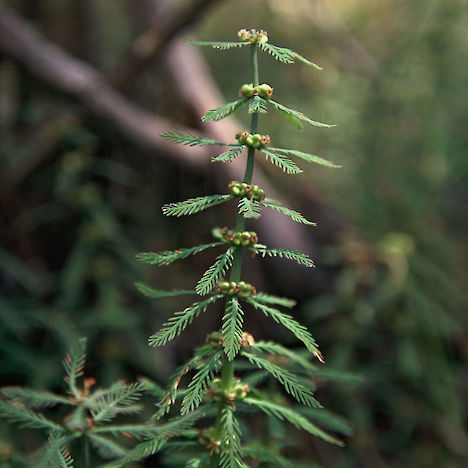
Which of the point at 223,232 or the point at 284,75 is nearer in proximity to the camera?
the point at 223,232

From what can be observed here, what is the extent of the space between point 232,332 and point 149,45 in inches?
78.0

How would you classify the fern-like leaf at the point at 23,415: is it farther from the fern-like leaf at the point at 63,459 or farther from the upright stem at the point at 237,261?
the upright stem at the point at 237,261

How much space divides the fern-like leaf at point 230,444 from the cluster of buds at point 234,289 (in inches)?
5.9

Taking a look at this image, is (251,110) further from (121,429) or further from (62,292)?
(62,292)

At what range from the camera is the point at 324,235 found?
2248 millimetres

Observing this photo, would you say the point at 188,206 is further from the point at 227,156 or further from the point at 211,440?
the point at 211,440

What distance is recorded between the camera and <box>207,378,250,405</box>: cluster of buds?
69 centimetres

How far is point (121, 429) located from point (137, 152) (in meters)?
1.74

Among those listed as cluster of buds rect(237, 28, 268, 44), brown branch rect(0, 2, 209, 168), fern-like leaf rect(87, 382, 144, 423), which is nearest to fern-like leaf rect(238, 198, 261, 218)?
cluster of buds rect(237, 28, 268, 44)

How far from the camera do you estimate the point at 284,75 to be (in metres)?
4.29

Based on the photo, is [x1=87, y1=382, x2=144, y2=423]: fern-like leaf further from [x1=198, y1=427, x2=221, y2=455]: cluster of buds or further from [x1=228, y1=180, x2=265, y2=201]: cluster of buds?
[x1=228, y1=180, x2=265, y2=201]: cluster of buds

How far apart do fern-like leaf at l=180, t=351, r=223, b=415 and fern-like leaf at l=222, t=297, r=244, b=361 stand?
5 cm

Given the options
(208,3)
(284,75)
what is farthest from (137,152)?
(284,75)

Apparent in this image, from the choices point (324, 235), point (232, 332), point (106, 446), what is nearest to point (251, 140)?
point (232, 332)
